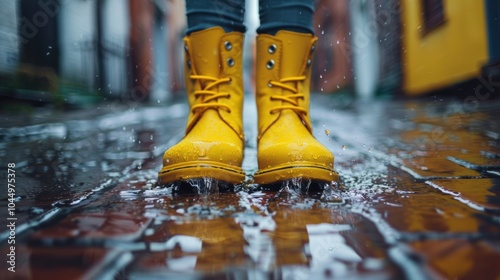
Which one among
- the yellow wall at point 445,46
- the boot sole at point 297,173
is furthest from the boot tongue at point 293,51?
the yellow wall at point 445,46

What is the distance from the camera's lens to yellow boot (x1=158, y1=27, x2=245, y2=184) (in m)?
1.15

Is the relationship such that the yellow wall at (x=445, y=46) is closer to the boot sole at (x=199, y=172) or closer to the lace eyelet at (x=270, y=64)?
the lace eyelet at (x=270, y=64)

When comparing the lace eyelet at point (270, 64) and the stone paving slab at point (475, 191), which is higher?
the lace eyelet at point (270, 64)

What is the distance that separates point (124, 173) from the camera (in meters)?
1.42

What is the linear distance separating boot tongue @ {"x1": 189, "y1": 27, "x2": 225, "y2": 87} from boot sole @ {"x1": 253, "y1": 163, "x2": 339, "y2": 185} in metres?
0.35

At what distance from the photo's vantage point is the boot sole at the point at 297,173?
107cm

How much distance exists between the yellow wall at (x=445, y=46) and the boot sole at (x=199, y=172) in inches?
139

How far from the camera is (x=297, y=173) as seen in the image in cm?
107

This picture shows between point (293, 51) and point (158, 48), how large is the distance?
12.8 meters

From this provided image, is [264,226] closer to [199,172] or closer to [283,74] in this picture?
[199,172]

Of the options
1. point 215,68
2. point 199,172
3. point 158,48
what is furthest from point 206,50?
point 158,48

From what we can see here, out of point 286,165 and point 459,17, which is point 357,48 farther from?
point 286,165

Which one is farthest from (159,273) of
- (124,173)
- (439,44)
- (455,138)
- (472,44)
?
(439,44)

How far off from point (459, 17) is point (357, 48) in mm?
6570
